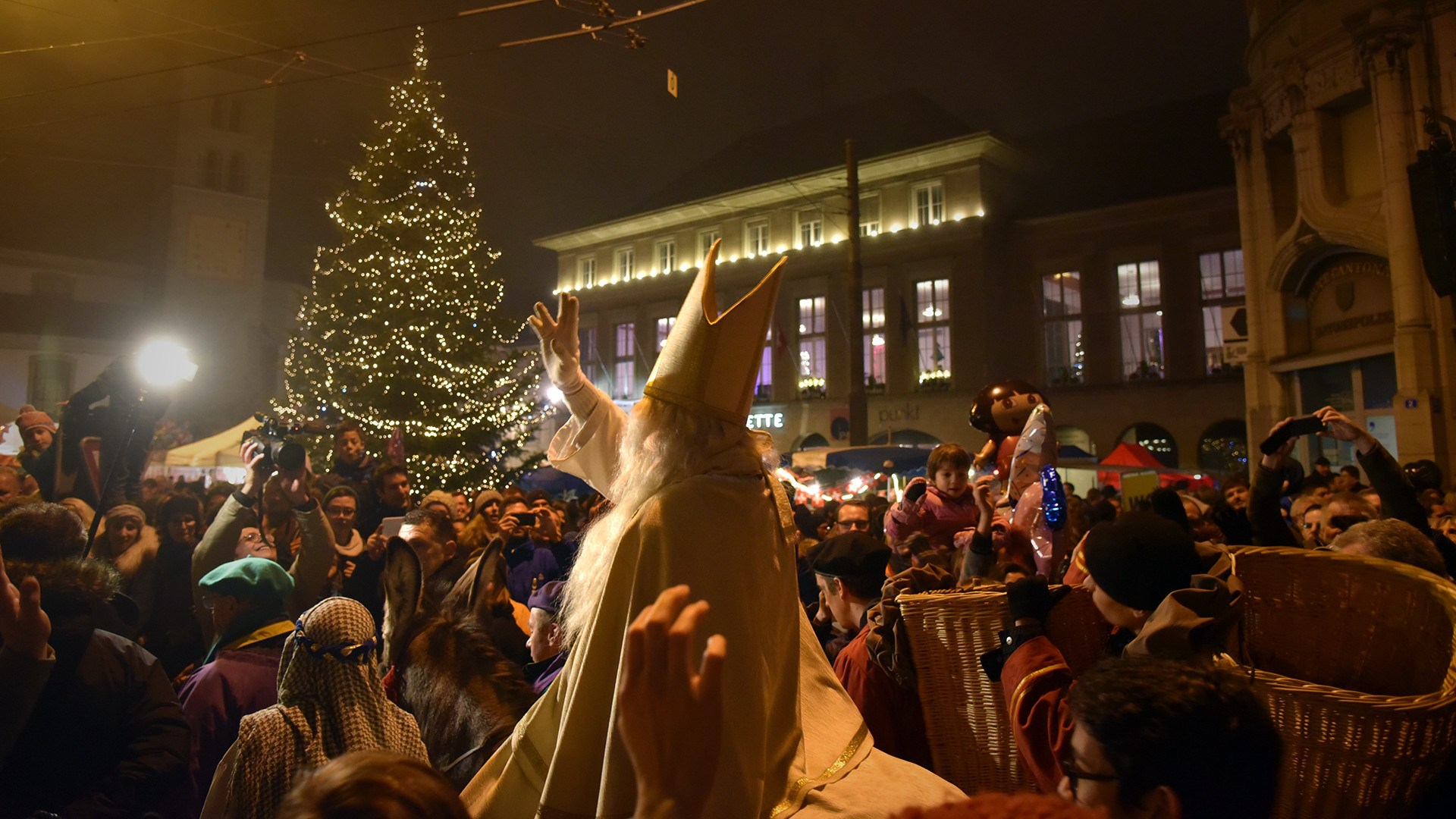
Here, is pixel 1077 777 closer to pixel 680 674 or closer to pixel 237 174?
pixel 680 674

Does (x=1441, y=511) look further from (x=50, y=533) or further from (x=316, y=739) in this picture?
(x=50, y=533)

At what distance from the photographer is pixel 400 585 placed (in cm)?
455

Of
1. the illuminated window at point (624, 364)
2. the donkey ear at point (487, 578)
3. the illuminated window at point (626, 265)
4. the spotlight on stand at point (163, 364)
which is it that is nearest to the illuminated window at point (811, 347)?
the illuminated window at point (624, 364)

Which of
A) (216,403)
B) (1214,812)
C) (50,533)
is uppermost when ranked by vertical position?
(216,403)

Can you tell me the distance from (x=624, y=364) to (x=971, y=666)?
37.1 metres

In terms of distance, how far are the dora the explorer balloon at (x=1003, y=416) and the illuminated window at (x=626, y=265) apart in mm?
35161

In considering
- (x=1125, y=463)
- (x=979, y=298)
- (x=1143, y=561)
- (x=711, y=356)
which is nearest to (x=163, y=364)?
(x=711, y=356)

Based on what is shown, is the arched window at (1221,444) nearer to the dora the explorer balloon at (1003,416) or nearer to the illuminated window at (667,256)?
the illuminated window at (667,256)

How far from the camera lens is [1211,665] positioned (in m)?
1.85

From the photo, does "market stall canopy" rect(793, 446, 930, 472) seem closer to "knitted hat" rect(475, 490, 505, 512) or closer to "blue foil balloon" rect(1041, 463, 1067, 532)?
"knitted hat" rect(475, 490, 505, 512)

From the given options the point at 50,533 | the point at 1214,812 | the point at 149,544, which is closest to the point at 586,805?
the point at 1214,812

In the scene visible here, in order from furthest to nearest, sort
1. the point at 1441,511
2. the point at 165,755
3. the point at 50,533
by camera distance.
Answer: the point at 1441,511 → the point at 50,533 → the point at 165,755

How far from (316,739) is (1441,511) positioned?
9.01 metres

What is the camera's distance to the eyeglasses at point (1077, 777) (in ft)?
5.11
